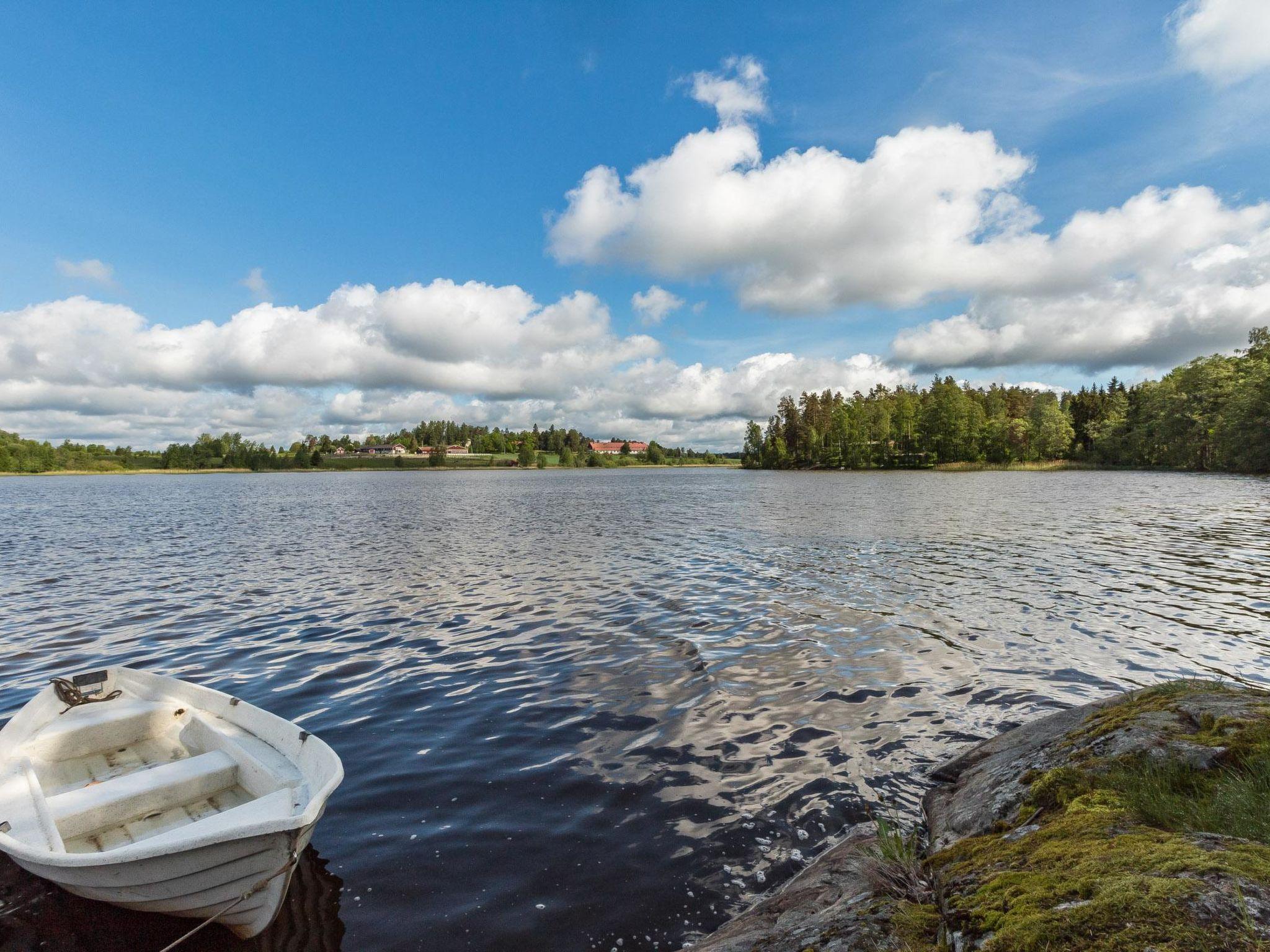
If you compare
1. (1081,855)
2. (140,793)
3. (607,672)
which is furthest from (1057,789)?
(140,793)

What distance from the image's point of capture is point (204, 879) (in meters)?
5.93

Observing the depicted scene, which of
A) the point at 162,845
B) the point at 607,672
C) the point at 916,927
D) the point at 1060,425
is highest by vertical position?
the point at 1060,425

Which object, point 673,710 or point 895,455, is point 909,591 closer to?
point 673,710

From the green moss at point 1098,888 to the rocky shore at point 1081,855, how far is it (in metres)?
0.01

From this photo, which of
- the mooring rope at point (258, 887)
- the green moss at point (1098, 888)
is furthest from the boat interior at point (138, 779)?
the green moss at point (1098, 888)

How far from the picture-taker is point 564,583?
78.8 ft

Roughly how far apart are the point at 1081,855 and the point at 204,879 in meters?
7.82

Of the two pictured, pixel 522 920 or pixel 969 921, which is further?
pixel 522 920

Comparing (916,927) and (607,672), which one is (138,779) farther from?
(916,927)

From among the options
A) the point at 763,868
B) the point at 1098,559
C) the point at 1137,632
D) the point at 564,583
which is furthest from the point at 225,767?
the point at 1098,559

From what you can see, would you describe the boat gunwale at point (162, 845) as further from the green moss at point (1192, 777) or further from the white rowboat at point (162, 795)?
the green moss at point (1192, 777)

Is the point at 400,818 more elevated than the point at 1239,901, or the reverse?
the point at 1239,901

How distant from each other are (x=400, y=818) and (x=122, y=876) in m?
3.14

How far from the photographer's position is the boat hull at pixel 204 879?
18.9 feet
